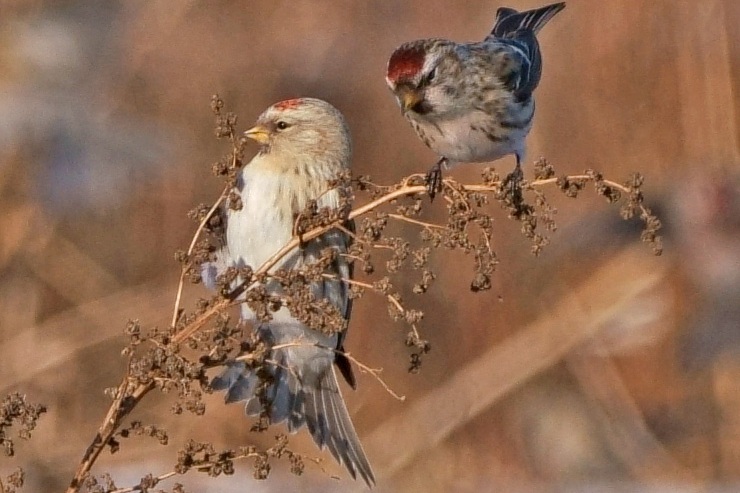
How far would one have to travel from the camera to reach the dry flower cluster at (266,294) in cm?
190

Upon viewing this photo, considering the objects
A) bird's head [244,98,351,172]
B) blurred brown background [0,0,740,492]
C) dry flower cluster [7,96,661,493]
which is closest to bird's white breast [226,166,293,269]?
bird's head [244,98,351,172]

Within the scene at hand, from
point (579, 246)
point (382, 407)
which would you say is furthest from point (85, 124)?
point (579, 246)

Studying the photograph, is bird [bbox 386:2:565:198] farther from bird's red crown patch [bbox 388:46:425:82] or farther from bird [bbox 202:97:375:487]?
bird [bbox 202:97:375:487]

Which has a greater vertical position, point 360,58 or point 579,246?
point 360,58

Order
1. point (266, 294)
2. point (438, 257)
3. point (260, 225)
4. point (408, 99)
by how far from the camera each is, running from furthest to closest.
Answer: point (438, 257) → point (408, 99) → point (260, 225) → point (266, 294)

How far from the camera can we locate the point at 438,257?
587cm

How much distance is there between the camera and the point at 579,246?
20.0 feet

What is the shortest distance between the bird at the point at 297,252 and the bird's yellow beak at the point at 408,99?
0.64 feet

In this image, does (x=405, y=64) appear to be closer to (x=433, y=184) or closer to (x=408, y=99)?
(x=408, y=99)

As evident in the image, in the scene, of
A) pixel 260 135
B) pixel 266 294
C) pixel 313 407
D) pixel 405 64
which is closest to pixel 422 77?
pixel 405 64

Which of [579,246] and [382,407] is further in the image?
[579,246]

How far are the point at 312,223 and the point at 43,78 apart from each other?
165 inches

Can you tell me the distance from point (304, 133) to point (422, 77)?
0.31m

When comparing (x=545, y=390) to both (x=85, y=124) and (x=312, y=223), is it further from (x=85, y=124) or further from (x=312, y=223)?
(x=312, y=223)
